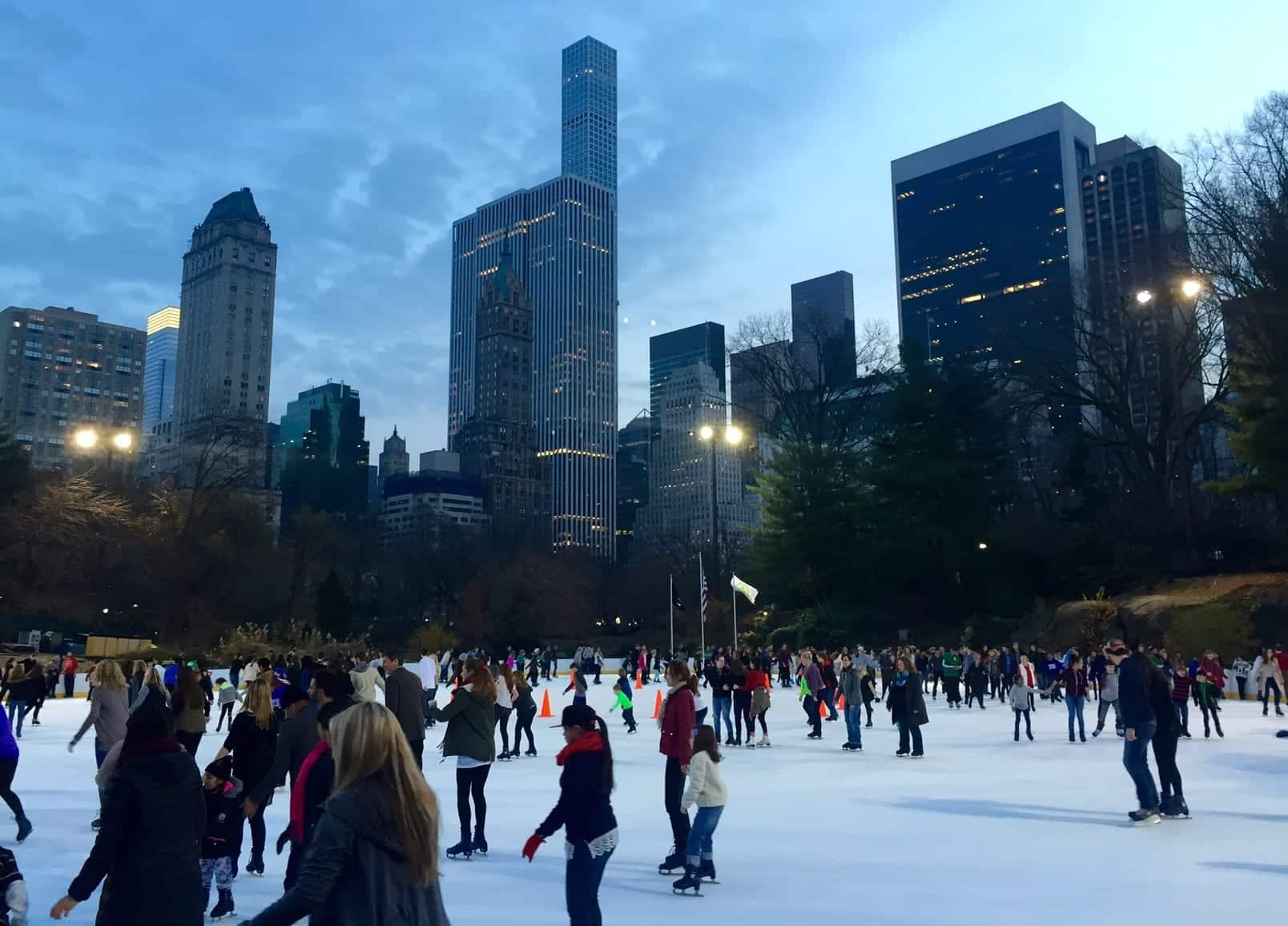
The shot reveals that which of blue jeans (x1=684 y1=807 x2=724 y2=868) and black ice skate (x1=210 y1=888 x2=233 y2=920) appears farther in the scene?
blue jeans (x1=684 y1=807 x2=724 y2=868)

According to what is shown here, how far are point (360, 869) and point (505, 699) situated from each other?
1260 cm

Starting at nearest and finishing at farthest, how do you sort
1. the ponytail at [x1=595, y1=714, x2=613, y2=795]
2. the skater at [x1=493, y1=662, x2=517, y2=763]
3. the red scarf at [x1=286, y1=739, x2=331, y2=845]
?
the red scarf at [x1=286, y1=739, x2=331, y2=845]
the ponytail at [x1=595, y1=714, x2=613, y2=795]
the skater at [x1=493, y1=662, x2=517, y2=763]

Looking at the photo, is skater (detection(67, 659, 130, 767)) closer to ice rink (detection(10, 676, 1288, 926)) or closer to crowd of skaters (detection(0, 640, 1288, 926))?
crowd of skaters (detection(0, 640, 1288, 926))

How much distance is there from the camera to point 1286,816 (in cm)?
1042

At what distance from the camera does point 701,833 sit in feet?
24.3

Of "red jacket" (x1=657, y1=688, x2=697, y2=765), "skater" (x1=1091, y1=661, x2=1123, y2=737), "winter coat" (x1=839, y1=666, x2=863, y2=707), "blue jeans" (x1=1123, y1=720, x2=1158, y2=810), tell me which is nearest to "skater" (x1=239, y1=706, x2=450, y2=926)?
"red jacket" (x1=657, y1=688, x2=697, y2=765)

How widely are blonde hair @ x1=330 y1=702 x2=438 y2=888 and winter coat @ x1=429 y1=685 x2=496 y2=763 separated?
5.13m

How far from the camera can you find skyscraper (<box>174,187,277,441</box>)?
587ft

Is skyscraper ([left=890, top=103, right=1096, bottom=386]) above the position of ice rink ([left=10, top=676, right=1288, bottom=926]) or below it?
above

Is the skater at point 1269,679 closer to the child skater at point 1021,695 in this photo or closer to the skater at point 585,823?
the child skater at point 1021,695

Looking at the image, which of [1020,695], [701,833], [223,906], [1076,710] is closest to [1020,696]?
[1020,695]

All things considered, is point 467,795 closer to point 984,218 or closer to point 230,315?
point 984,218

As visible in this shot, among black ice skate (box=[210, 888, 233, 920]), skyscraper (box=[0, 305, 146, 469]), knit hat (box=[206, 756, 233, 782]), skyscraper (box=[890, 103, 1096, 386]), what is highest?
skyscraper (box=[890, 103, 1096, 386])

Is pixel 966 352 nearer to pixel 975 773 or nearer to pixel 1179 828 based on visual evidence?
pixel 975 773
